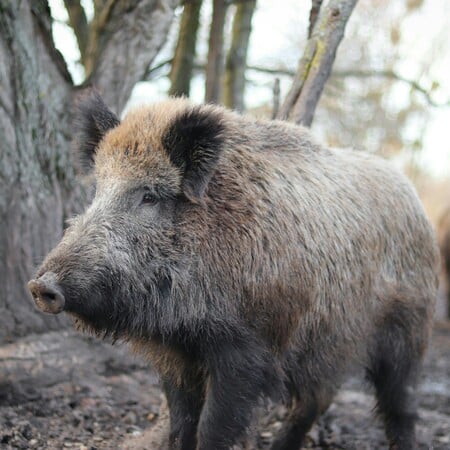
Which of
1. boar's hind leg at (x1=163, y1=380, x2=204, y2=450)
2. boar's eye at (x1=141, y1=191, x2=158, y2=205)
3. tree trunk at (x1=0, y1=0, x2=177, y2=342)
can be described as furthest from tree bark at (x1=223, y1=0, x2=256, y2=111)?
boar's hind leg at (x1=163, y1=380, x2=204, y2=450)

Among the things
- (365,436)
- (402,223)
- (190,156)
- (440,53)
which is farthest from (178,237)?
(440,53)

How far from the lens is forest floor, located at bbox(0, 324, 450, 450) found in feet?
14.2

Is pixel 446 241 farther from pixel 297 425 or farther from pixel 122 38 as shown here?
pixel 122 38

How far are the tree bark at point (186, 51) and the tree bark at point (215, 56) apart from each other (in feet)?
0.60

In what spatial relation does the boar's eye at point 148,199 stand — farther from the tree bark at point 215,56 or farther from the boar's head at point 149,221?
the tree bark at point 215,56

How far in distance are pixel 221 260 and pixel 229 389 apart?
67 centimetres

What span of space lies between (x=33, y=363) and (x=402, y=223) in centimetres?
278

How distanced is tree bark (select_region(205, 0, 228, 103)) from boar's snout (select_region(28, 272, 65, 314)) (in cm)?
416

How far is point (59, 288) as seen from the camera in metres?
2.97

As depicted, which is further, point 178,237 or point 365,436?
point 365,436

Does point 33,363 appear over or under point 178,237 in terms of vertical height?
under

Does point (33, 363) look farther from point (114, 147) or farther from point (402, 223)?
point (402, 223)

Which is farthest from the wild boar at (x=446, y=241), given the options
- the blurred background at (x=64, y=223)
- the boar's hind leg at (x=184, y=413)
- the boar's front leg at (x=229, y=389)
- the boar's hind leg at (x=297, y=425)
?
the boar's front leg at (x=229, y=389)

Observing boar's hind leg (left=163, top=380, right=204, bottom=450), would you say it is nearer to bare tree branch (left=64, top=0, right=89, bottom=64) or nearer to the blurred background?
the blurred background
